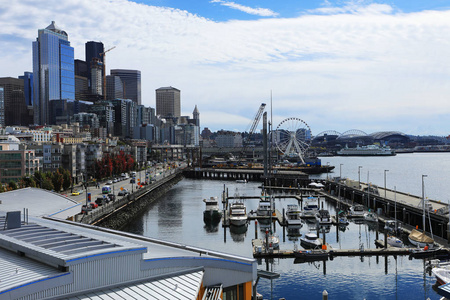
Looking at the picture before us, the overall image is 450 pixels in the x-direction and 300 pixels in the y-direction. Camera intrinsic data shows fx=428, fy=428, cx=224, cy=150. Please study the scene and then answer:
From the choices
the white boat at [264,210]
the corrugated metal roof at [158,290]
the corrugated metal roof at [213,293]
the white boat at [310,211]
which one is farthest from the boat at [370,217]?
the corrugated metal roof at [158,290]

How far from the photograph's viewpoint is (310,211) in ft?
200

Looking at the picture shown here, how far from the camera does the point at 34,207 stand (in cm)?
3838

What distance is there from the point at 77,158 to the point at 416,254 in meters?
75.9

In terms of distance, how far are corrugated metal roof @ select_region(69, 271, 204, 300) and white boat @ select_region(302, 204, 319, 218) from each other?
43.8 meters

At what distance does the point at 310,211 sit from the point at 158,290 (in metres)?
46.4

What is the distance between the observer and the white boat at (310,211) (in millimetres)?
60500

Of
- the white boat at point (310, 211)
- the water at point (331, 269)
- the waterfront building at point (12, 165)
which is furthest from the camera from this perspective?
the waterfront building at point (12, 165)

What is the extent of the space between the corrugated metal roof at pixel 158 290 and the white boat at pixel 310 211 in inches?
1723

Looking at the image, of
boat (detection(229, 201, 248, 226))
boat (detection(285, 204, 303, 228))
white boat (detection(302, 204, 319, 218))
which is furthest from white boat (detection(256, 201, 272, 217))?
boat (detection(285, 204, 303, 228))

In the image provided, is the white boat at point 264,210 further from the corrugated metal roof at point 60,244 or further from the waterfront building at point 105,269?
the corrugated metal roof at point 60,244

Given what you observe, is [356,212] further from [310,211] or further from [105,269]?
[105,269]

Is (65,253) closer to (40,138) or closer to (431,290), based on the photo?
(431,290)

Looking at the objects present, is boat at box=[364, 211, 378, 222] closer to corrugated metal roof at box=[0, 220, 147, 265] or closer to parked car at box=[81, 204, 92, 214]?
parked car at box=[81, 204, 92, 214]

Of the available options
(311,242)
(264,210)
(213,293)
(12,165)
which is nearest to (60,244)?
(213,293)
